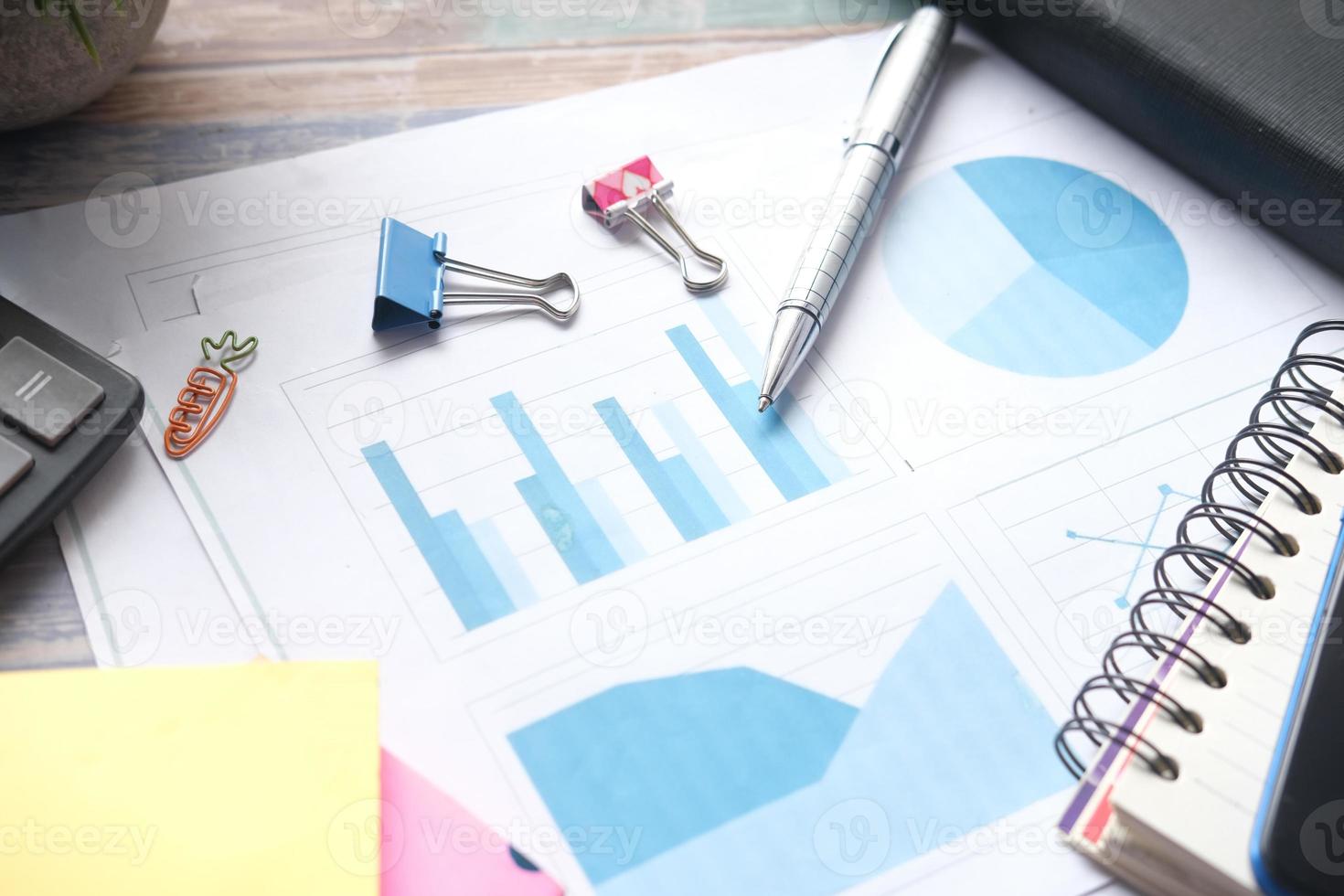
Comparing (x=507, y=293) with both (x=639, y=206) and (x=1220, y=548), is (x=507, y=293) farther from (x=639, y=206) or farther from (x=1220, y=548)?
(x=1220, y=548)

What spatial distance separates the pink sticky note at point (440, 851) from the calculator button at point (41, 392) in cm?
22

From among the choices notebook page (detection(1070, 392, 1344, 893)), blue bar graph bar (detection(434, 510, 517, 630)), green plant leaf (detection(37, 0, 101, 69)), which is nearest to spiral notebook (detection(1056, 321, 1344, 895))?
notebook page (detection(1070, 392, 1344, 893))

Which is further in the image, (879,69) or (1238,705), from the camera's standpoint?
(879,69)

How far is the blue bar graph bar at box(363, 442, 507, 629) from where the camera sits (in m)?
0.48

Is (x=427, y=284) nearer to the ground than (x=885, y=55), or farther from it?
nearer to the ground

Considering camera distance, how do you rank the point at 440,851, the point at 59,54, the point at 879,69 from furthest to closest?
the point at 879,69
the point at 59,54
the point at 440,851

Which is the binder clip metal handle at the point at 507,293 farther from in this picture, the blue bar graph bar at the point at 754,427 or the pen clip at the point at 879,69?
the pen clip at the point at 879,69

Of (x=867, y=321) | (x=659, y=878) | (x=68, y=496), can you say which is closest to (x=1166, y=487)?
(x=867, y=321)

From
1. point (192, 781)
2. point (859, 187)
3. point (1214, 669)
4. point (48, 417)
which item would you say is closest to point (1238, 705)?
point (1214, 669)

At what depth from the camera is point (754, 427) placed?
0.54 metres

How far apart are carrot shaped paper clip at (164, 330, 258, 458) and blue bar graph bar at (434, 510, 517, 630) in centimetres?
12

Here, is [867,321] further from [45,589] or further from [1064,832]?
[45,589]

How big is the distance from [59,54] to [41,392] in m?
0.18

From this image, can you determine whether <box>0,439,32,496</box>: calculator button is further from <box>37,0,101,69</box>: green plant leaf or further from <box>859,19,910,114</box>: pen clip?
<box>859,19,910,114</box>: pen clip
